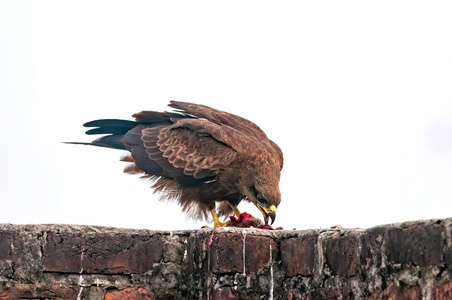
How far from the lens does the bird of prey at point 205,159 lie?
6.70m

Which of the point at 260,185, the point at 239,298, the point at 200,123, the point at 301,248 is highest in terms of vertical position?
the point at 200,123

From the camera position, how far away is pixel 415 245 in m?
3.02

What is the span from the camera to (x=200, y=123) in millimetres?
6828

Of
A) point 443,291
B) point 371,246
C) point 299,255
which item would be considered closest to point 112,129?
point 299,255

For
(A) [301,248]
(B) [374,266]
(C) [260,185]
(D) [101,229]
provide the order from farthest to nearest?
(C) [260,185] → (D) [101,229] → (A) [301,248] → (B) [374,266]

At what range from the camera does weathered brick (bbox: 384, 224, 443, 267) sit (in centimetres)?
292

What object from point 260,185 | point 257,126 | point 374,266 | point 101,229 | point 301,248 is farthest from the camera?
point 257,126

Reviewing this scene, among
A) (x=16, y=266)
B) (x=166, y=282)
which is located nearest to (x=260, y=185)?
(x=166, y=282)

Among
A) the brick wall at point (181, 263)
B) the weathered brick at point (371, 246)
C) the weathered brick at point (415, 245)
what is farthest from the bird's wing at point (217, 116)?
the weathered brick at point (415, 245)

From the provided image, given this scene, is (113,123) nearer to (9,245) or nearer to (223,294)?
(9,245)

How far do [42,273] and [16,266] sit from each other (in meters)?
0.14

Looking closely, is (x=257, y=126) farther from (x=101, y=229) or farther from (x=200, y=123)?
(x=101, y=229)

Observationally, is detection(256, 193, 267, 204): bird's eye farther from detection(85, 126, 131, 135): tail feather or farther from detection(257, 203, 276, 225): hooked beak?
detection(85, 126, 131, 135): tail feather

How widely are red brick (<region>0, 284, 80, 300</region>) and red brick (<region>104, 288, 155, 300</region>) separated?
0.19 metres
